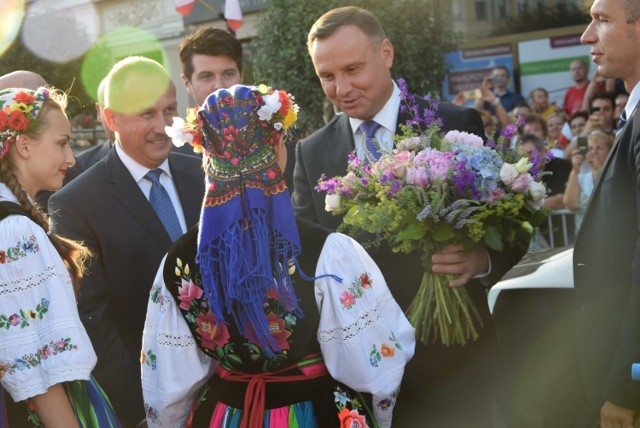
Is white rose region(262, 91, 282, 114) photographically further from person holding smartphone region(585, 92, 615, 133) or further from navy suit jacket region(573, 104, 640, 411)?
person holding smartphone region(585, 92, 615, 133)

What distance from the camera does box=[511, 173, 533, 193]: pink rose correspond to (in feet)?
10.8

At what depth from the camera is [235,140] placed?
9.22 feet

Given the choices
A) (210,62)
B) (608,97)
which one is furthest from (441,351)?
(608,97)

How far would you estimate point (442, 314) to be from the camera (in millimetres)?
3467

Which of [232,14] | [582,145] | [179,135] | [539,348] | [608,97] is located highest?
[232,14]

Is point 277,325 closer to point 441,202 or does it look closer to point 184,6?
point 441,202

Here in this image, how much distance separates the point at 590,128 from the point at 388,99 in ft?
17.1

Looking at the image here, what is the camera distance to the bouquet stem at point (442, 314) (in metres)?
3.47

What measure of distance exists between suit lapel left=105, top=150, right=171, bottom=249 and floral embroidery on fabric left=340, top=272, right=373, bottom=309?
4.26ft

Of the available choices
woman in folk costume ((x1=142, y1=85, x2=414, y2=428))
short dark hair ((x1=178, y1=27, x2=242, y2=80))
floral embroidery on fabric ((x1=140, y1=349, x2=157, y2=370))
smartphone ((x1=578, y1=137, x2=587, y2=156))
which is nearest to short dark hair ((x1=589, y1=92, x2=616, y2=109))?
smartphone ((x1=578, y1=137, x2=587, y2=156))

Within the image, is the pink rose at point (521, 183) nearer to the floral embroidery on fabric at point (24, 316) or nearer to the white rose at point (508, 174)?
the white rose at point (508, 174)

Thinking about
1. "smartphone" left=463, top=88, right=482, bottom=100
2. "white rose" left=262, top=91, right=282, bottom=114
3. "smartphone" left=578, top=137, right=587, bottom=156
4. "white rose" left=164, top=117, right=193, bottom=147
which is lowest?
"smartphone" left=578, top=137, right=587, bottom=156

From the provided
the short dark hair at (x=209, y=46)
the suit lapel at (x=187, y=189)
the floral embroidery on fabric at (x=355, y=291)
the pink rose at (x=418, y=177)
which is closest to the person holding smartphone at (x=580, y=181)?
the short dark hair at (x=209, y=46)

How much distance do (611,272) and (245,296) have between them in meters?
1.37
